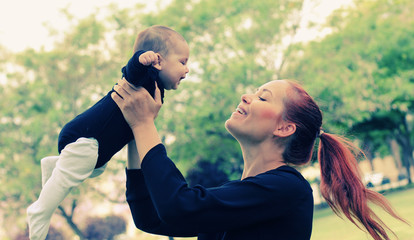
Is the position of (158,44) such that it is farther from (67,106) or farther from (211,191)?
(67,106)

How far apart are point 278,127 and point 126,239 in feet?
97.4

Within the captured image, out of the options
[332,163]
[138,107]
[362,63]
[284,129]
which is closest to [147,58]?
[138,107]

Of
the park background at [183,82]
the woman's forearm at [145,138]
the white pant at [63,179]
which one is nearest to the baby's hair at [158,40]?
the white pant at [63,179]

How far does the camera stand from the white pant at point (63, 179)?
2.41 metres

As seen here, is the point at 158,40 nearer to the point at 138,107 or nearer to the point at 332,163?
the point at 138,107

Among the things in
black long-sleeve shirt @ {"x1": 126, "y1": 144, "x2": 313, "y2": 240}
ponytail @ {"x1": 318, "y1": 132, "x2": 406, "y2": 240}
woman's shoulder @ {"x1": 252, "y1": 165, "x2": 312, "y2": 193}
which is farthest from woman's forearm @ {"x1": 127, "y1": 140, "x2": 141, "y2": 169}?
ponytail @ {"x1": 318, "y1": 132, "x2": 406, "y2": 240}

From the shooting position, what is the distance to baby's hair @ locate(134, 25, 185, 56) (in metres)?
2.77

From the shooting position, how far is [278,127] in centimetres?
215

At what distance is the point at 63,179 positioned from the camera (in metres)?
2.47

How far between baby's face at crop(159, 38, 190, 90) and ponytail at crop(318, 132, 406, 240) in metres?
0.89

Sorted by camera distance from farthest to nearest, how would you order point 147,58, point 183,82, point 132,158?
point 183,82 < point 132,158 < point 147,58

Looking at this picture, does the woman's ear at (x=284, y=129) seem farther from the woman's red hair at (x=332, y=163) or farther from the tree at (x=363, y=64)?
the tree at (x=363, y=64)

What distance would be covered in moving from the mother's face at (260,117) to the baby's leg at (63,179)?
2.55ft

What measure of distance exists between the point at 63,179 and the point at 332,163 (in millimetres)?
1381
